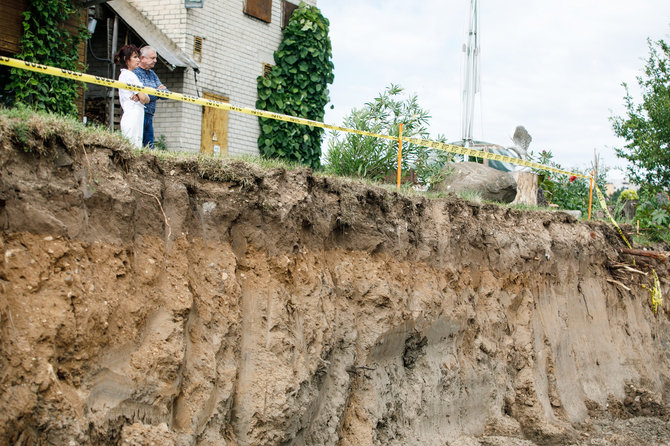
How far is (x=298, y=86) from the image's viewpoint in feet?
56.7

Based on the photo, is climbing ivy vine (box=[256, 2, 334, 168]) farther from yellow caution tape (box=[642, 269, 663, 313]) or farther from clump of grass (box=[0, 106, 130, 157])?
clump of grass (box=[0, 106, 130, 157])

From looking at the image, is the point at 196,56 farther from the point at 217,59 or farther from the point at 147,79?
the point at 147,79

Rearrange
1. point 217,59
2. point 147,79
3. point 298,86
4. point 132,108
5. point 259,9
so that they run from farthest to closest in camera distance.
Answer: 1. point 298,86
2. point 259,9
3. point 217,59
4. point 147,79
5. point 132,108

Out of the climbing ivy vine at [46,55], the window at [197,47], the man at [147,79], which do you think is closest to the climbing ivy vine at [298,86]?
the window at [197,47]

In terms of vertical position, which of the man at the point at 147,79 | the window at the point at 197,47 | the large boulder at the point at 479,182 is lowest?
the large boulder at the point at 479,182

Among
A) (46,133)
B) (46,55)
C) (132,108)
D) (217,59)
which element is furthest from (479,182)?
(46,133)

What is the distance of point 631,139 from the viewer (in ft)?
66.9

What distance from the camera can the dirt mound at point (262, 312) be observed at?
5.19 meters

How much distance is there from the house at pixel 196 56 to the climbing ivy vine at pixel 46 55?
137cm

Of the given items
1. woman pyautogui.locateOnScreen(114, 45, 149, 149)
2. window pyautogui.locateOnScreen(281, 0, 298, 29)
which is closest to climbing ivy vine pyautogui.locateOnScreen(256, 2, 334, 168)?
window pyautogui.locateOnScreen(281, 0, 298, 29)

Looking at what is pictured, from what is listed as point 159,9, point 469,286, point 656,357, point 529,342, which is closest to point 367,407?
point 469,286

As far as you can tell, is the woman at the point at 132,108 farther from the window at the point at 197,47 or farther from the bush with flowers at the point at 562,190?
the bush with flowers at the point at 562,190

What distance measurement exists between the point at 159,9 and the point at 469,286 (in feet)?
32.1

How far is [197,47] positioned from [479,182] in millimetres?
7253
